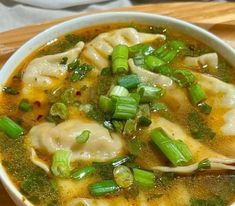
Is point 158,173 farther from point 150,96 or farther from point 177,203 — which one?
point 150,96

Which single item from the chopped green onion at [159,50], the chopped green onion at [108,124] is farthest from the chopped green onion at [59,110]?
the chopped green onion at [159,50]

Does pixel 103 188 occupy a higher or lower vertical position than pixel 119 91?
lower

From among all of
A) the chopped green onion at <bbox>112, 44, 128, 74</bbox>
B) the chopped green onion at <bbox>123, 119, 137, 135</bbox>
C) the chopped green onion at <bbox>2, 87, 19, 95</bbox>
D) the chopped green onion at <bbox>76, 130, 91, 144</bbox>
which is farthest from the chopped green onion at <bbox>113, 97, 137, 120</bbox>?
the chopped green onion at <bbox>2, 87, 19, 95</bbox>

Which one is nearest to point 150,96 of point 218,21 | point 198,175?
point 198,175

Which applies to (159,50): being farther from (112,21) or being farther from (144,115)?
(144,115)

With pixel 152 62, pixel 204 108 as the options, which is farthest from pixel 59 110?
pixel 204 108

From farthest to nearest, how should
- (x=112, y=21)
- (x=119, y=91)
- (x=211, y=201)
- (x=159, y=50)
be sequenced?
1. (x=112, y=21)
2. (x=159, y=50)
3. (x=119, y=91)
4. (x=211, y=201)
